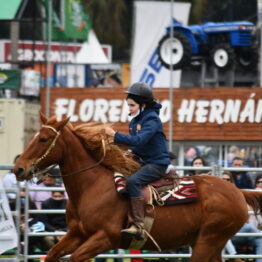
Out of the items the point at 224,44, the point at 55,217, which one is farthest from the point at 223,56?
the point at 55,217

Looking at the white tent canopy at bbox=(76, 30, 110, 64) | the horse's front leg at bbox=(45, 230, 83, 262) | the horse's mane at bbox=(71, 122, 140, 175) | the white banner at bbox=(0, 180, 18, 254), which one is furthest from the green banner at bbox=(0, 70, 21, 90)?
the white tent canopy at bbox=(76, 30, 110, 64)

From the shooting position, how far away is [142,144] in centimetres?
786

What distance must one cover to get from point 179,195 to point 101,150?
3.02 ft

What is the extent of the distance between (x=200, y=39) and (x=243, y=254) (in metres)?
15.2

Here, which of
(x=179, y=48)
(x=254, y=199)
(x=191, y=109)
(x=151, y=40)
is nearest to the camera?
(x=254, y=199)

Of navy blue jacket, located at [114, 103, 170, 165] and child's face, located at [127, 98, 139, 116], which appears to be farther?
child's face, located at [127, 98, 139, 116]

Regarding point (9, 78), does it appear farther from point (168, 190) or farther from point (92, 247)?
point (92, 247)

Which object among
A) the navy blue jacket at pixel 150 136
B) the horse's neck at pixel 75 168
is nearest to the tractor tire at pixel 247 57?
the navy blue jacket at pixel 150 136

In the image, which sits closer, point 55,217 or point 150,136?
point 150,136

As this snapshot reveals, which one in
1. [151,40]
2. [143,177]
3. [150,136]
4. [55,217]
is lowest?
[55,217]

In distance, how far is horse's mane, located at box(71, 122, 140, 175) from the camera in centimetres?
809

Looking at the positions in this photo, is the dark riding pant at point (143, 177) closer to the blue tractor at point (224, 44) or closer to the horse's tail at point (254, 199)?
the horse's tail at point (254, 199)

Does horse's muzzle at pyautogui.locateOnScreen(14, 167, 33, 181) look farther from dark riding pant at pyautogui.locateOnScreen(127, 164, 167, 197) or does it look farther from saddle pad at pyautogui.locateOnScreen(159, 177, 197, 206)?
saddle pad at pyautogui.locateOnScreen(159, 177, 197, 206)

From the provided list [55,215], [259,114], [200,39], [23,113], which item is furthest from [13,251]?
[200,39]
